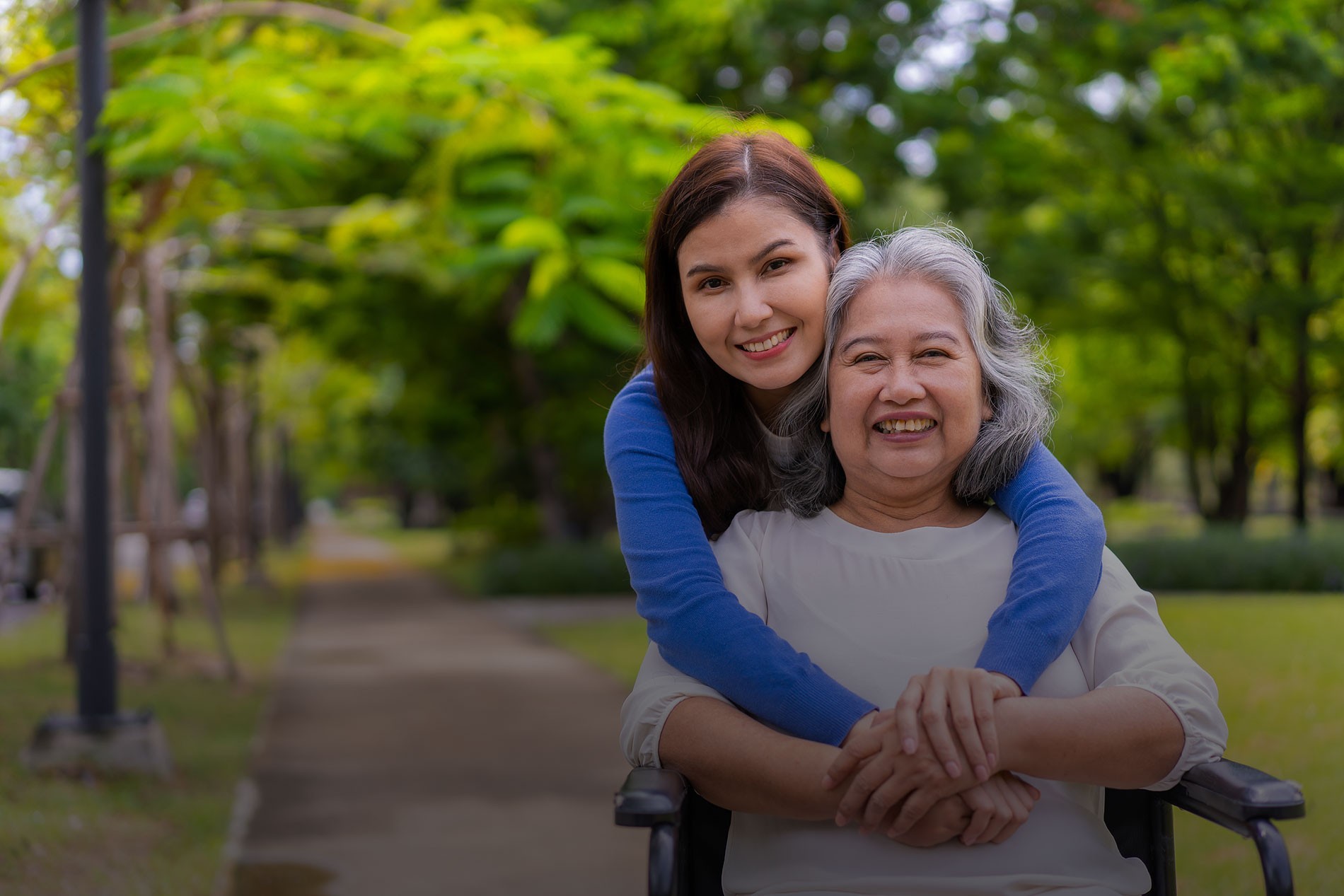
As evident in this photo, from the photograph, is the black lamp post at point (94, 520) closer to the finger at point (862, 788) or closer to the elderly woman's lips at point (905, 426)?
the elderly woman's lips at point (905, 426)

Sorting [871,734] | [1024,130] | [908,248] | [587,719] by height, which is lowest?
[587,719]

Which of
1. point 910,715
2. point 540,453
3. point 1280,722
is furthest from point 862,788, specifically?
point 540,453

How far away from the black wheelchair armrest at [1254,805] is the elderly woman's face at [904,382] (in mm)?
649

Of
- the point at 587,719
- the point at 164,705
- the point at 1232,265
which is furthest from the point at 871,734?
the point at 1232,265

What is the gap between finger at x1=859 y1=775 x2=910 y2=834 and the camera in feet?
6.62

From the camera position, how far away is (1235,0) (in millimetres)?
8188

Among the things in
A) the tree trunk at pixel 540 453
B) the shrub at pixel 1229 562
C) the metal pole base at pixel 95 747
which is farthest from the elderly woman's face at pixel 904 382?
the tree trunk at pixel 540 453

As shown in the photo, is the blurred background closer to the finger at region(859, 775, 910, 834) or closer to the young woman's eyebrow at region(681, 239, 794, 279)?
the young woman's eyebrow at region(681, 239, 794, 279)

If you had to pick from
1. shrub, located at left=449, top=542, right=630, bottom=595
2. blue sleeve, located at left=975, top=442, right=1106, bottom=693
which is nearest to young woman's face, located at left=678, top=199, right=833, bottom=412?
blue sleeve, located at left=975, top=442, right=1106, bottom=693

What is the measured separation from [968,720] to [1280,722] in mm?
4535

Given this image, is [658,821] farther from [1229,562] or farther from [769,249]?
[1229,562]

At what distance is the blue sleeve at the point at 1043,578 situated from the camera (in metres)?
2.12

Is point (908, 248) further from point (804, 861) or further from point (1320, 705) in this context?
point (1320, 705)

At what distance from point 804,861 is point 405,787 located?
450 centimetres
